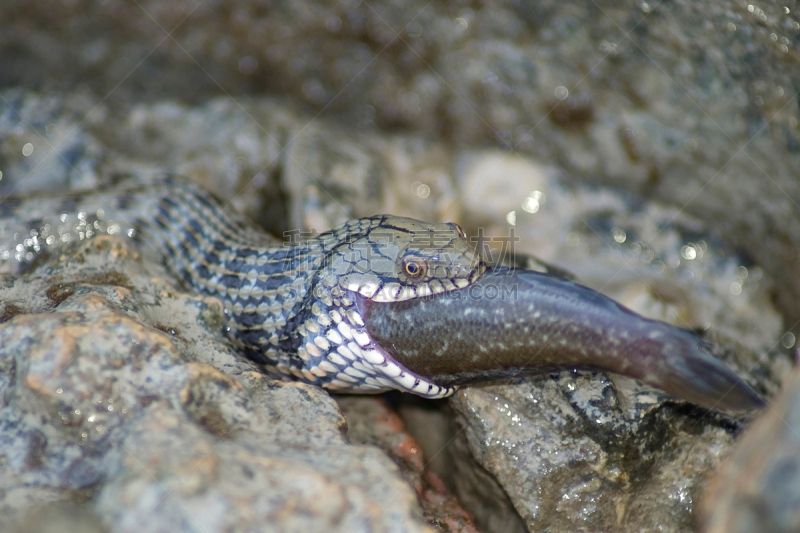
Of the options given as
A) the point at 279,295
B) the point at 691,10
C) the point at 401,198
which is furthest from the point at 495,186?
the point at 279,295

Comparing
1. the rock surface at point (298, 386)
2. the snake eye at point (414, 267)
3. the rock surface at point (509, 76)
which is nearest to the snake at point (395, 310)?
the snake eye at point (414, 267)

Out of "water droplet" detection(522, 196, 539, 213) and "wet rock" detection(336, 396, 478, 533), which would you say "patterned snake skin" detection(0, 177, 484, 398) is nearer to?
"wet rock" detection(336, 396, 478, 533)

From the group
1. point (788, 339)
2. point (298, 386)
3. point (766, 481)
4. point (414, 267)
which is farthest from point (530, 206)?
point (766, 481)

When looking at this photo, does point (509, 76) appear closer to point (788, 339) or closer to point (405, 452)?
point (788, 339)

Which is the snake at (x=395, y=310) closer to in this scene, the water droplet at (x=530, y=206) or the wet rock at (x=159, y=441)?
the wet rock at (x=159, y=441)

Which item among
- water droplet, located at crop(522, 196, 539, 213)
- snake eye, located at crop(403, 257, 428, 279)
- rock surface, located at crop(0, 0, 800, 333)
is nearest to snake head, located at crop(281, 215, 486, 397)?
snake eye, located at crop(403, 257, 428, 279)

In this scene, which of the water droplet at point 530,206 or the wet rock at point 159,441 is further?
the water droplet at point 530,206
